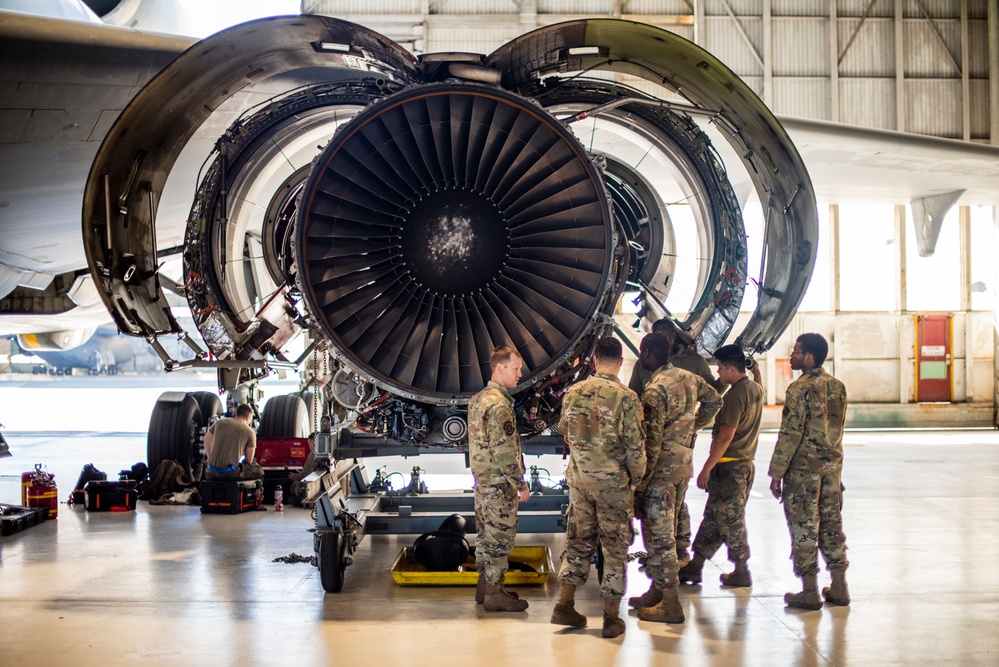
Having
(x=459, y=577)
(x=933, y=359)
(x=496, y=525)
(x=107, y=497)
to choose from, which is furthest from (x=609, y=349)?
(x=933, y=359)

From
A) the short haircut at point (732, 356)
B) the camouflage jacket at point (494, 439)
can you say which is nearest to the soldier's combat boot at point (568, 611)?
the camouflage jacket at point (494, 439)

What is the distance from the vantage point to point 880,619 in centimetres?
509

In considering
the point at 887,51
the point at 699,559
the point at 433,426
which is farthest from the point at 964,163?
the point at 887,51

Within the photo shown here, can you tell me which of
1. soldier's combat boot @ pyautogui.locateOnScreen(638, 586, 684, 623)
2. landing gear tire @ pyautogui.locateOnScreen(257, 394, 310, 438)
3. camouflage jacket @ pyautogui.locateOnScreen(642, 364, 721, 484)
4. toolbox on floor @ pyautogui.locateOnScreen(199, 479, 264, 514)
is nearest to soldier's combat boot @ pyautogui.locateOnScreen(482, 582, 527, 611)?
soldier's combat boot @ pyautogui.locateOnScreen(638, 586, 684, 623)

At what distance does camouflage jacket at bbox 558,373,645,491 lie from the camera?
15.9 feet

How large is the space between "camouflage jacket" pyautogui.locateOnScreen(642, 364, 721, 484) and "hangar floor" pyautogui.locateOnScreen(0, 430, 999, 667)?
0.81 m

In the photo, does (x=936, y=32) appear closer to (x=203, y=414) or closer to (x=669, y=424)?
(x=203, y=414)

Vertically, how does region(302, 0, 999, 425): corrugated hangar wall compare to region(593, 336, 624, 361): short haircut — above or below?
above

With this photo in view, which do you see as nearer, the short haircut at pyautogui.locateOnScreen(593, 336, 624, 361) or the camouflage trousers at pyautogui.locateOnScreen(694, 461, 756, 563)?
the short haircut at pyautogui.locateOnScreen(593, 336, 624, 361)

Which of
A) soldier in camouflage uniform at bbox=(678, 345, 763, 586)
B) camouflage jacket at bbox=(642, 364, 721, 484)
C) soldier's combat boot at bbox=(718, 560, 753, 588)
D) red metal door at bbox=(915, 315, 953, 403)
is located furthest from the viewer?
red metal door at bbox=(915, 315, 953, 403)

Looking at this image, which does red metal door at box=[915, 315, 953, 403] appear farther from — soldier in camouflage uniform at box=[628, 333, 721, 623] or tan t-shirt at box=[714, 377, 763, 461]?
soldier in camouflage uniform at box=[628, 333, 721, 623]

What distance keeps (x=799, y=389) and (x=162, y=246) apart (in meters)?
6.54

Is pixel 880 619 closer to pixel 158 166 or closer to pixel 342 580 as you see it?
pixel 342 580

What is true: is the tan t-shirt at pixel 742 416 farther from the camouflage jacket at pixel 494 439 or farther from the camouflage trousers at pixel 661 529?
the camouflage jacket at pixel 494 439
